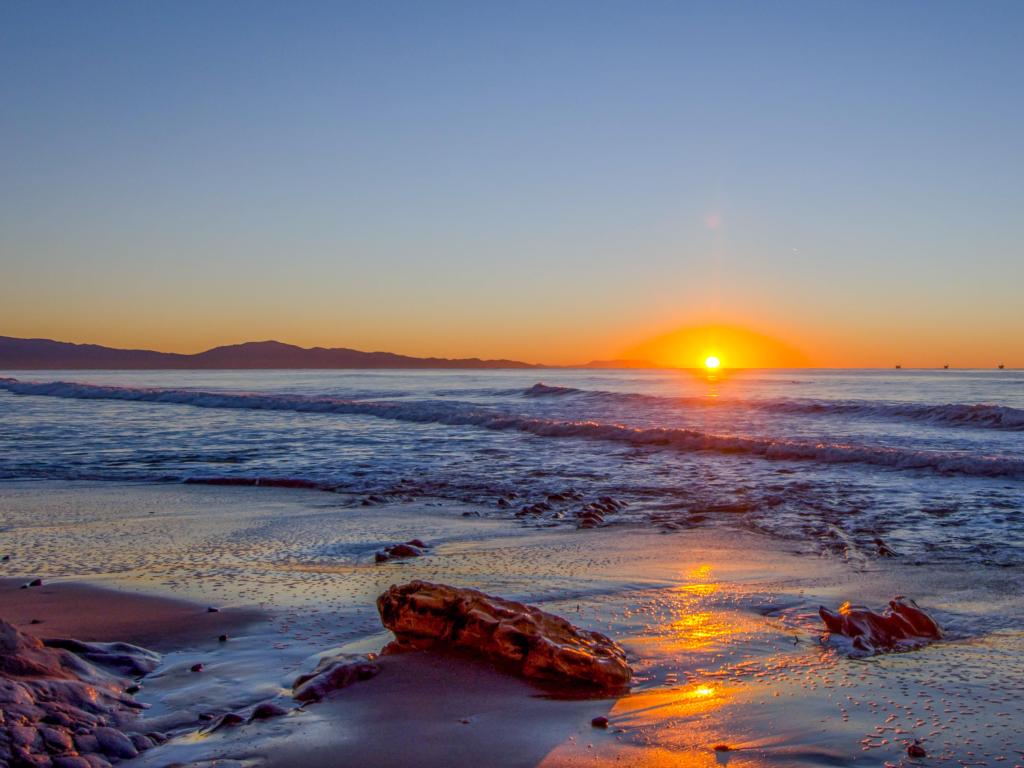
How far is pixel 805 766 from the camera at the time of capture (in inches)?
107

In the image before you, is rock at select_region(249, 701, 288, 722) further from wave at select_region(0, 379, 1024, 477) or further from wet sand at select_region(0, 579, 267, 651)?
wave at select_region(0, 379, 1024, 477)

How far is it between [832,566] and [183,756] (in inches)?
192

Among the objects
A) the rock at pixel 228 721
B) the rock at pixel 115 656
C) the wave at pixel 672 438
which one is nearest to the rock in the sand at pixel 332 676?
the rock at pixel 228 721

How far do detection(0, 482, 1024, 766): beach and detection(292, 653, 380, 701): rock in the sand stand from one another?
0.18 ft

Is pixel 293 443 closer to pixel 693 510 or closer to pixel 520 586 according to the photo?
pixel 693 510

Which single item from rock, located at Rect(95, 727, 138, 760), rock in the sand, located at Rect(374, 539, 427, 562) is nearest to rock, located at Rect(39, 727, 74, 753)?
rock, located at Rect(95, 727, 138, 760)

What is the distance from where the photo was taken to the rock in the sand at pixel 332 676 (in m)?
3.41

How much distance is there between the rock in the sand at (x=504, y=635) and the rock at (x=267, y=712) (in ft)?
2.64

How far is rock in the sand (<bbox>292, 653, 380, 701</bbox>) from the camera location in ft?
11.2

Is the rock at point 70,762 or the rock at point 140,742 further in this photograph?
the rock at point 140,742

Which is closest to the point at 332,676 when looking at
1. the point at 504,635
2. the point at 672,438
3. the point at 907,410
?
the point at 504,635

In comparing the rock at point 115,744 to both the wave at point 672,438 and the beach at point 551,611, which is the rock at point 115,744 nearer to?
the beach at point 551,611

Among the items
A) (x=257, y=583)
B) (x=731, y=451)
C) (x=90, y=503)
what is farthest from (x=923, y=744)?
(x=731, y=451)

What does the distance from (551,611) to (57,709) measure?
8.66 ft
